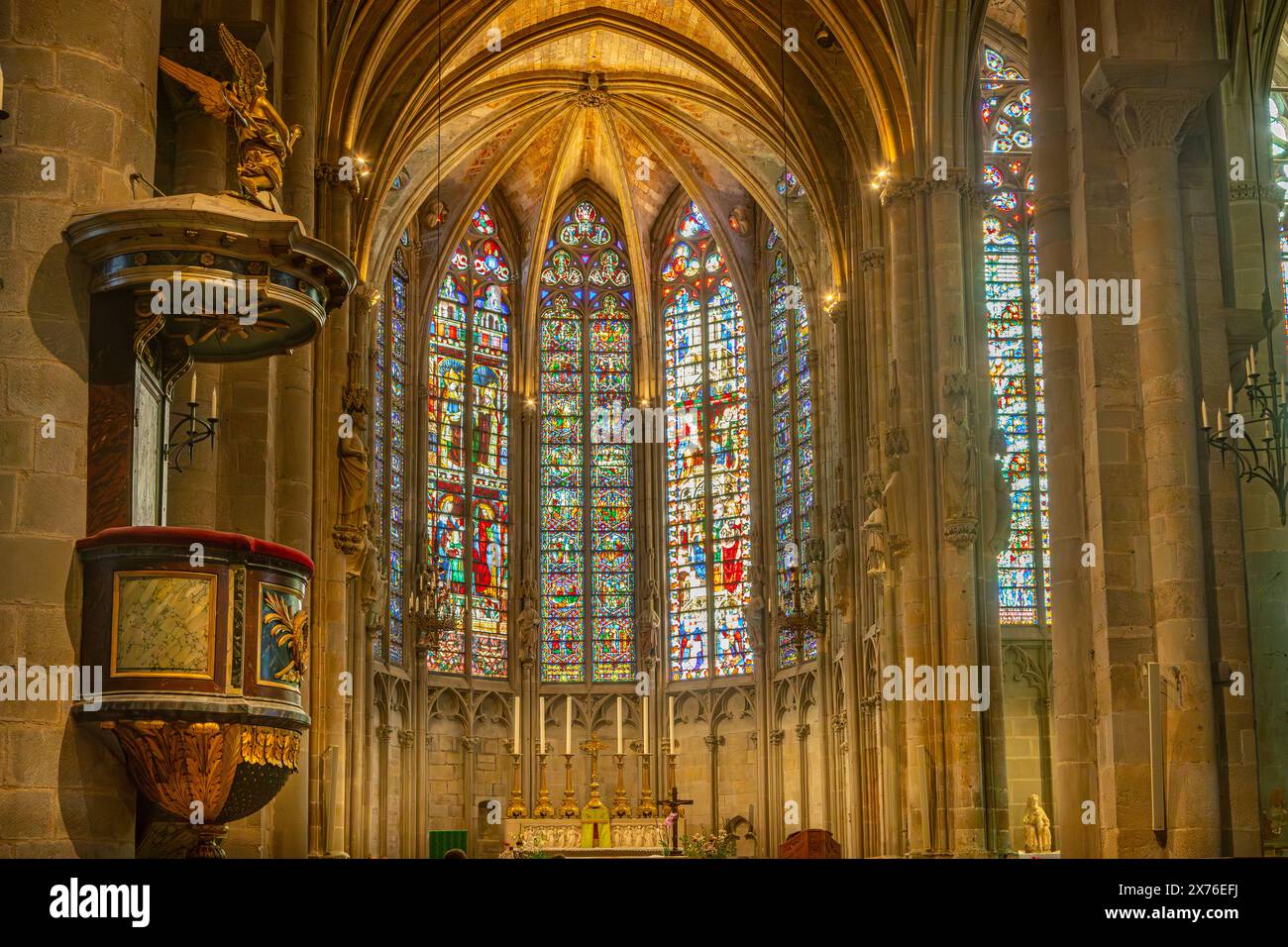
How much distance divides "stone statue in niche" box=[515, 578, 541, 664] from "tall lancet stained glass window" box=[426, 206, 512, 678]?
2.03 ft

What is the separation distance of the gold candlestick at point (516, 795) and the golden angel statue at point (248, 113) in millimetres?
18688

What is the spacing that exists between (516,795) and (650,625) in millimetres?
6701

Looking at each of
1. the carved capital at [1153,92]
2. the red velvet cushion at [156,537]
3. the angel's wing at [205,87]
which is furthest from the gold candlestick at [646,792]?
the red velvet cushion at [156,537]

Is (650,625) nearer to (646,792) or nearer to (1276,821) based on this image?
(646,792)

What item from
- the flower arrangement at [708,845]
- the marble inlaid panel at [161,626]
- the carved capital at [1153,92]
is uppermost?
the carved capital at [1153,92]

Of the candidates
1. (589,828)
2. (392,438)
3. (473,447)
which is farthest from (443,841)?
(473,447)

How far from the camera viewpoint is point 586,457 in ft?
118

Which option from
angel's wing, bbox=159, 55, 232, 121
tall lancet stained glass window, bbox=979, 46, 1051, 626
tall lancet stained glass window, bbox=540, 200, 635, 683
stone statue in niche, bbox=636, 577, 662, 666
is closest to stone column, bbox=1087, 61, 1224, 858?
angel's wing, bbox=159, 55, 232, 121

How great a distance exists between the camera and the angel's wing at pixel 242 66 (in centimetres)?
996

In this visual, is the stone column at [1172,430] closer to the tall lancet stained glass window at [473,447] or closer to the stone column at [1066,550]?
the stone column at [1066,550]

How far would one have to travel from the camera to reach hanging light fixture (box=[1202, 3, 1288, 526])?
43.1ft
